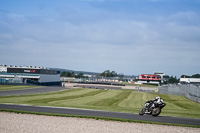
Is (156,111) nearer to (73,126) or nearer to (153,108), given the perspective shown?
(153,108)

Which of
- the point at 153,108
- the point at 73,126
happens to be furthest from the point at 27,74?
the point at 73,126

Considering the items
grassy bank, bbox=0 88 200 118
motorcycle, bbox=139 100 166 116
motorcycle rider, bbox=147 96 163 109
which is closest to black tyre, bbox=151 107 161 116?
motorcycle, bbox=139 100 166 116

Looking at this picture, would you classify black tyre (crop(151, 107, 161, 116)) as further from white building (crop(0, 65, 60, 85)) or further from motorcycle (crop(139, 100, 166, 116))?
white building (crop(0, 65, 60, 85))

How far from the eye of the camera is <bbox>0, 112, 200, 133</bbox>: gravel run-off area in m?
15.2

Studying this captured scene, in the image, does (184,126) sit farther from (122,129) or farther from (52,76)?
(52,76)

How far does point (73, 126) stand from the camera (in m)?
16.3

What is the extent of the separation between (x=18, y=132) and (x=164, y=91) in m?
60.6

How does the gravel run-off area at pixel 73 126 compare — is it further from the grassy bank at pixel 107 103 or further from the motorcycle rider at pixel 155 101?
the grassy bank at pixel 107 103

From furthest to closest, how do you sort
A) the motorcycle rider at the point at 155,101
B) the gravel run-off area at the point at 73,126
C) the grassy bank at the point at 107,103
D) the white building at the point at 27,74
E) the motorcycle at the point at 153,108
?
the white building at the point at 27,74
the grassy bank at the point at 107,103
the motorcycle at the point at 153,108
the motorcycle rider at the point at 155,101
the gravel run-off area at the point at 73,126

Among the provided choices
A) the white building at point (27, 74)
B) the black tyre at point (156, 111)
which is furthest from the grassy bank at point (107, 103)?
the white building at point (27, 74)

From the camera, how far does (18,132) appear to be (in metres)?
14.3

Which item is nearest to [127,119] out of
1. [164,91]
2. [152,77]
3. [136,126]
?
[136,126]

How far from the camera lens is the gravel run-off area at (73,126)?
598 inches

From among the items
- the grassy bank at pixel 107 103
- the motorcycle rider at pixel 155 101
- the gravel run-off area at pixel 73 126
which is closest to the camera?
the gravel run-off area at pixel 73 126
